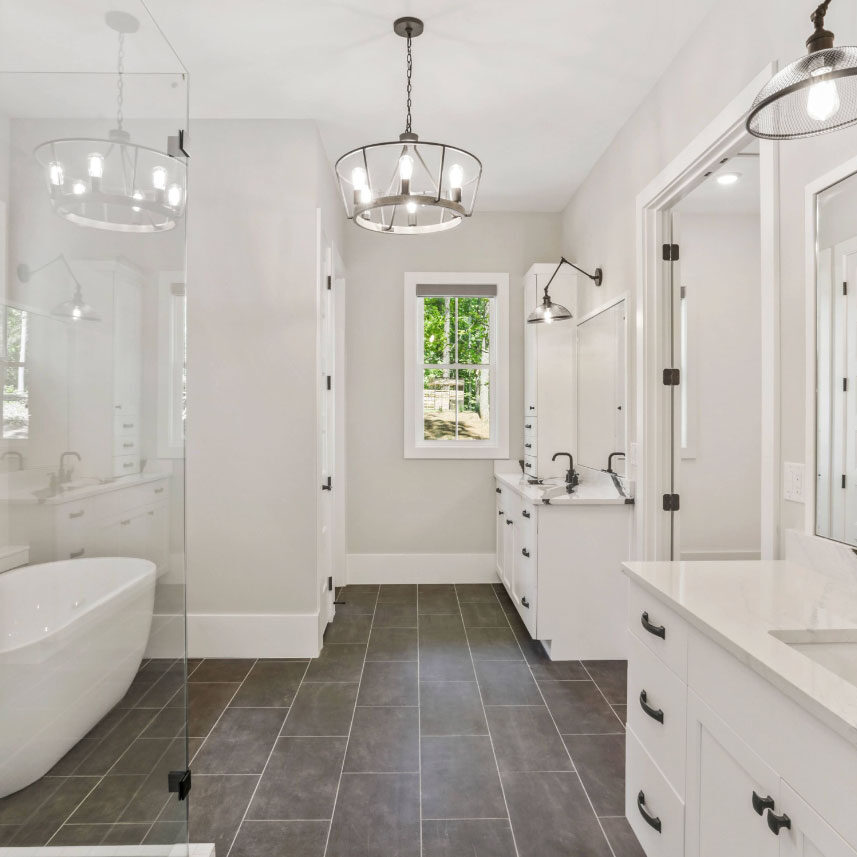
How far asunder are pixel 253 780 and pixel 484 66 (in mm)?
3121

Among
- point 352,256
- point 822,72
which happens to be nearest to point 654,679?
point 822,72

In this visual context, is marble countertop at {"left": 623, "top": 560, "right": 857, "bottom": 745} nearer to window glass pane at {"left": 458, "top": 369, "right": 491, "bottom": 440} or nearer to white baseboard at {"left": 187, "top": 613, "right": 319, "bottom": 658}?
white baseboard at {"left": 187, "top": 613, "right": 319, "bottom": 658}

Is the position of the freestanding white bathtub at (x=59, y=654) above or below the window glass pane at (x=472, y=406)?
below

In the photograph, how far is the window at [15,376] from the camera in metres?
0.93

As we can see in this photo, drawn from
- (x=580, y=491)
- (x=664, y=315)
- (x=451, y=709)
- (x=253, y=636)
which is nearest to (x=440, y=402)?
(x=580, y=491)

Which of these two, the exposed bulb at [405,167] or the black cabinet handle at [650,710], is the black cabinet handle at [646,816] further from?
the exposed bulb at [405,167]

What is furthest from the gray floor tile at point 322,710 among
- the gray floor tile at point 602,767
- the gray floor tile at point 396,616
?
the gray floor tile at point 602,767

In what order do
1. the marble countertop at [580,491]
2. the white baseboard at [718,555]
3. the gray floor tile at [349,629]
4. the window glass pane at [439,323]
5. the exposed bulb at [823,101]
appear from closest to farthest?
the exposed bulb at [823,101] < the marble countertop at [580,491] < the gray floor tile at [349,629] < the white baseboard at [718,555] < the window glass pane at [439,323]

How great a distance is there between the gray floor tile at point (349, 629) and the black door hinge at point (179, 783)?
180cm

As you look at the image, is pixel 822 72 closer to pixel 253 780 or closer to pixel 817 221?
pixel 817 221

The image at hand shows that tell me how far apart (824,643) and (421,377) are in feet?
11.9

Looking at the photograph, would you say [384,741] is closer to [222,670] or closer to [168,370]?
[222,670]

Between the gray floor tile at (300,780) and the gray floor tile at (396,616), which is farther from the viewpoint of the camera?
the gray floor tile at (396,616)

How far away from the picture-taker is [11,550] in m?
0.93
